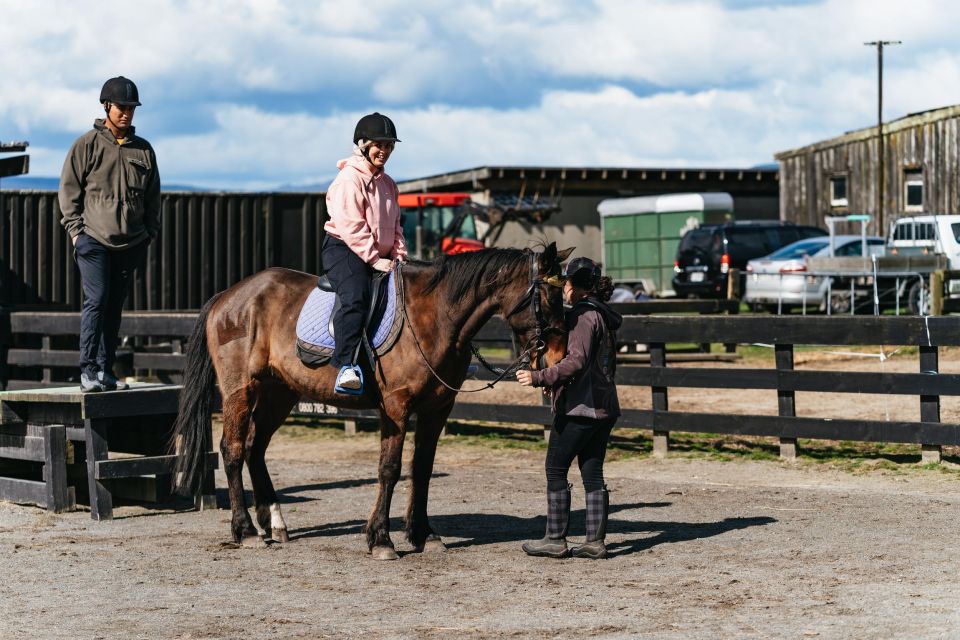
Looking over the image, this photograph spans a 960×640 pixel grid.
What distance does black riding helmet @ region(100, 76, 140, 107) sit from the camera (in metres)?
9.33

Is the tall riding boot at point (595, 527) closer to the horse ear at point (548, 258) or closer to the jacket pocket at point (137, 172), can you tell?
the horse ear at point (548, 258)

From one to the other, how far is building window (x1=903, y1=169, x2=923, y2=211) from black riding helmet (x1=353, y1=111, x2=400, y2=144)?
34.5 metres

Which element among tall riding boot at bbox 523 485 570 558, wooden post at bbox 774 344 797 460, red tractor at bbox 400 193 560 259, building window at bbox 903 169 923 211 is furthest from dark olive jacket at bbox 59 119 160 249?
building window at bbox 903 169 923 211

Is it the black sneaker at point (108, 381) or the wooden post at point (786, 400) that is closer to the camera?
the black sneaker at point (108, 381)

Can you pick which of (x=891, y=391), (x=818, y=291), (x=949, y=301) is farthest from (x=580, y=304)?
(x=818, y=291)

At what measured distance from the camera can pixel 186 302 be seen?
67.4ft

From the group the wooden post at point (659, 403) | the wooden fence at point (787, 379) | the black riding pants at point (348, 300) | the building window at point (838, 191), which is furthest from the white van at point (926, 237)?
the black riding pants at point (348, 300)

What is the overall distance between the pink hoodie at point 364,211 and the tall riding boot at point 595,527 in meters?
1.90

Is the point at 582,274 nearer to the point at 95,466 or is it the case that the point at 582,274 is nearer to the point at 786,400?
the point at 95,466

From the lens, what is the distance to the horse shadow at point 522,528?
28.4ft

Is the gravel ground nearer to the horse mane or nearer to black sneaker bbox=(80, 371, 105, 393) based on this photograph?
black sneaker bbox=(80, 371, 105, 393)

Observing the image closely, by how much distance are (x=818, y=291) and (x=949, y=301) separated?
4.63 meters

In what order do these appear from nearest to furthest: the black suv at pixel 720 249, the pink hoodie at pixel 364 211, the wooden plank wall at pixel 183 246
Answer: the pink hoodie at pixel 364 211, the wooden plank wall at pixel 183 246, the black suv at pixel 720 249

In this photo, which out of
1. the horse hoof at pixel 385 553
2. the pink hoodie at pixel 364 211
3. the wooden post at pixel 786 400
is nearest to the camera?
the horse hoof at pixel 385 553
